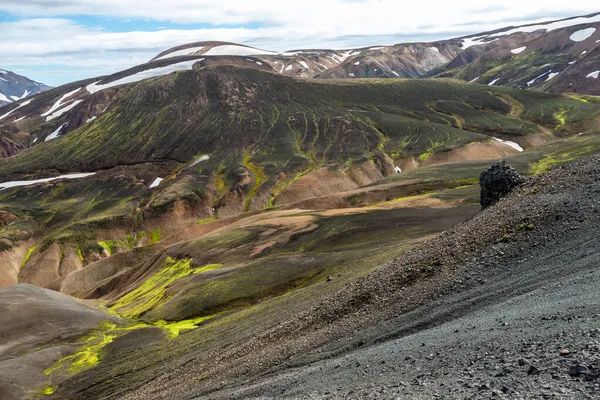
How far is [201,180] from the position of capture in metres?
168

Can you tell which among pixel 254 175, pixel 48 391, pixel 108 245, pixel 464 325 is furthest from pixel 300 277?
pixel 254 175

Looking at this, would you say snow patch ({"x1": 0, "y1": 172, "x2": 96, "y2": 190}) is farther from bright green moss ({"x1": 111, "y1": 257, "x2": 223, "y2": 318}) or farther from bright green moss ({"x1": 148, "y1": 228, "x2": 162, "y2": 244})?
bright green moss ({"x1": 111, "y1": 257, "x2": 223, "y2": 318})

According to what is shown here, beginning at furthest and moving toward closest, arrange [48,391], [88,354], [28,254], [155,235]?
[155,235] < [28,254] < [88,354] < [48,391]

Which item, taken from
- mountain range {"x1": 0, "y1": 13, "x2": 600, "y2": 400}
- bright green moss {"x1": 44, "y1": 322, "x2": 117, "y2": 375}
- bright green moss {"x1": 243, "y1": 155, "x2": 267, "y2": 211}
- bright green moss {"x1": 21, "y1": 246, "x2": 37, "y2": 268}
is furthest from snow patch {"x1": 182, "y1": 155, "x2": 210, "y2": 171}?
bright green moss {"x1": 44, "y1": 322, "x2": 117, "y2": 375}

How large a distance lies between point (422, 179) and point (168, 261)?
60.3 m

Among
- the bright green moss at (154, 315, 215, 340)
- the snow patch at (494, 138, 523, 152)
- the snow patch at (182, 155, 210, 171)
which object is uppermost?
the snow patch at (494, 138, 523, 152)

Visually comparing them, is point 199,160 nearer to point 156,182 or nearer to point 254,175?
point 156,182

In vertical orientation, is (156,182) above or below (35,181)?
above

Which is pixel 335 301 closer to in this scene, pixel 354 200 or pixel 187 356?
pixel 187 356

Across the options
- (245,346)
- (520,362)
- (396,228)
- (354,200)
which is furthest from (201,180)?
(520,362)

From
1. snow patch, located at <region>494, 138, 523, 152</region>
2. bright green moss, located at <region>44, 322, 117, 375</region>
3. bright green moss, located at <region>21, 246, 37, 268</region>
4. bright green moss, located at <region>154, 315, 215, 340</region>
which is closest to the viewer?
bright green moss, located at <region>44, 322, 117, 375</region>

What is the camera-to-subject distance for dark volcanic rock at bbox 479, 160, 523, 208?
43.0 m

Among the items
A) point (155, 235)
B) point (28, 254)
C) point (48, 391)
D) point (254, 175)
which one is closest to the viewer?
point (48, 391)

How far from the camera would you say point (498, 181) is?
144 feet
